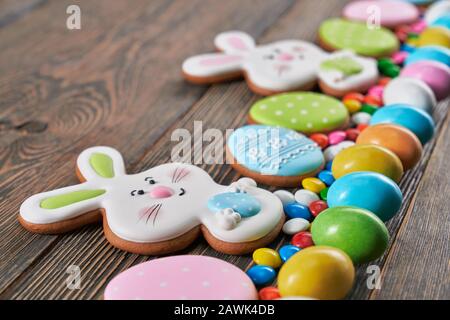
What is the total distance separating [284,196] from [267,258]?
0.13 metres

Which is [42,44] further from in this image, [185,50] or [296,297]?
[296,297]

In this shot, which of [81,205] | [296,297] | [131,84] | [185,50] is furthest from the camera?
[185,50]

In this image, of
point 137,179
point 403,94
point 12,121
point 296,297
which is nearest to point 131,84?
point 12,121

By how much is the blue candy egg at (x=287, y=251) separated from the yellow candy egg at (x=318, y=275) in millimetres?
50

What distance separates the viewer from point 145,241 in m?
0.78

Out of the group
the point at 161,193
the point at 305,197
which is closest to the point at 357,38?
the point at 305,197

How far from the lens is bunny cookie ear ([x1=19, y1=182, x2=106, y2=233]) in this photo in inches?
32.0

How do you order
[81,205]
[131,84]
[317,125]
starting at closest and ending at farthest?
[81,205], [317,125], [131,84]

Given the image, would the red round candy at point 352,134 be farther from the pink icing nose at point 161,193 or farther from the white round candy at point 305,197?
the pink icing nose at point 161,193

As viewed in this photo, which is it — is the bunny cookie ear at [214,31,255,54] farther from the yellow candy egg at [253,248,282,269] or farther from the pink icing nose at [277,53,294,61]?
the yellow candy egg at [253,248,282,269]

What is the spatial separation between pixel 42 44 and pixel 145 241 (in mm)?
685

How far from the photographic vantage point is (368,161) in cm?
87

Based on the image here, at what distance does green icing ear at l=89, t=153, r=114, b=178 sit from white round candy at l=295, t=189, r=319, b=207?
0.84ft

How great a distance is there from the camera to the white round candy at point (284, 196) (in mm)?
870
